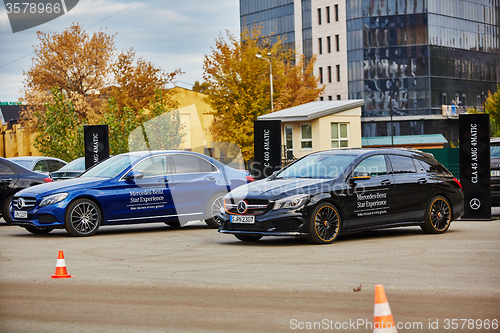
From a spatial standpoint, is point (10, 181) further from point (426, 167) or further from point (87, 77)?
point (87, 77)

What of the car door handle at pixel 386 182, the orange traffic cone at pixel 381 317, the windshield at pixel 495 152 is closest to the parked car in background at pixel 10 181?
the car door handle at pixel 386 182

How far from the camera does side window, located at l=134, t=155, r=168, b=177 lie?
44.5 ft

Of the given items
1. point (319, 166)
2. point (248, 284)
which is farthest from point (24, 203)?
point (248, 284)

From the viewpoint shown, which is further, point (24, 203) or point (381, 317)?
point (24, 203)

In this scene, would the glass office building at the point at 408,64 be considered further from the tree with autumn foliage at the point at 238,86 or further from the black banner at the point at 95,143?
the black banner at the point at 95,143

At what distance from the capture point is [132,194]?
13.2 m

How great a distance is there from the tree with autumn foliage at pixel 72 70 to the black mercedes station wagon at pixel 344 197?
40330mm

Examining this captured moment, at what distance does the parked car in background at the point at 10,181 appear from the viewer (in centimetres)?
1586

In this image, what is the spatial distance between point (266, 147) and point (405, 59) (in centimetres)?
7065

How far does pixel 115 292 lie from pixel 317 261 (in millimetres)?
3156

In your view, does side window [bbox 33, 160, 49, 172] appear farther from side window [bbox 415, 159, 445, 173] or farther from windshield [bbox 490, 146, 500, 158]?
windshield [bbox 490, 146, 500, 158]

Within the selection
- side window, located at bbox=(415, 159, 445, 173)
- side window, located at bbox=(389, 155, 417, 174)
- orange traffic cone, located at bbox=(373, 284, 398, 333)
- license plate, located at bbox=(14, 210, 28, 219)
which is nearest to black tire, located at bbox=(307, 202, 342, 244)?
side window, located at bbox=(389, 155, 417, 174)

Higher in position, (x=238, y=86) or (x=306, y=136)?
(x=238, y=86)

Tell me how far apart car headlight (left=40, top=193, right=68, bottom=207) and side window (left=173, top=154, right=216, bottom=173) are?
8.13 ft
